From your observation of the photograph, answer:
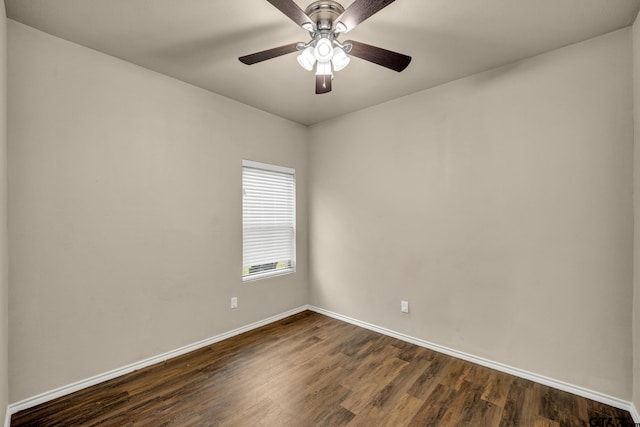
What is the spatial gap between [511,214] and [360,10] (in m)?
2.03

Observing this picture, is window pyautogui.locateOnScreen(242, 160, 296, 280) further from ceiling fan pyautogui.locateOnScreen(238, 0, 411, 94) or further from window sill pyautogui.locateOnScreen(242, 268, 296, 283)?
ceiling fan pyautogui.locateOnScreen(238, 0, 411, 94)

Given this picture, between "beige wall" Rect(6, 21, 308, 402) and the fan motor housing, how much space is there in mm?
1691

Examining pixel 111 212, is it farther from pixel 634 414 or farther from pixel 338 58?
pixel 634 414

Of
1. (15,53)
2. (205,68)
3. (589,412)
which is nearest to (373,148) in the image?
(205,68)

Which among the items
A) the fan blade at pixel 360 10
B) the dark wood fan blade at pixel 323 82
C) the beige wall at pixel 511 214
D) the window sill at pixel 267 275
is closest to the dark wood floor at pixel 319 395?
the beige wall at pixel 511 214

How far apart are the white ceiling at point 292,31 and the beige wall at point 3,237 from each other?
0.33 metres

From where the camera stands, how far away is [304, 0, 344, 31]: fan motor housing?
5.73 feet

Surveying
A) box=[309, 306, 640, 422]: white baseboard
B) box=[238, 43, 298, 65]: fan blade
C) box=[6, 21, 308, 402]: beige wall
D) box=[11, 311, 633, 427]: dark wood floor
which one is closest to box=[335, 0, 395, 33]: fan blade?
box=[238, 43, 298, 65]: fan blade

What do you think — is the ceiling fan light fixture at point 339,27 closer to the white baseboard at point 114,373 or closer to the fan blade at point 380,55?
the fan blade at point 380,55

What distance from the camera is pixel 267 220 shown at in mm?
3689

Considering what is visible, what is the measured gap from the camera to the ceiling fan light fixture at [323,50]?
1735mm

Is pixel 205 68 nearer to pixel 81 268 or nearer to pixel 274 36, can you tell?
pixel 274 36

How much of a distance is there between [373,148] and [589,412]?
285 cm

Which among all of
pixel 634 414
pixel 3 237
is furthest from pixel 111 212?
pixel 634 414
